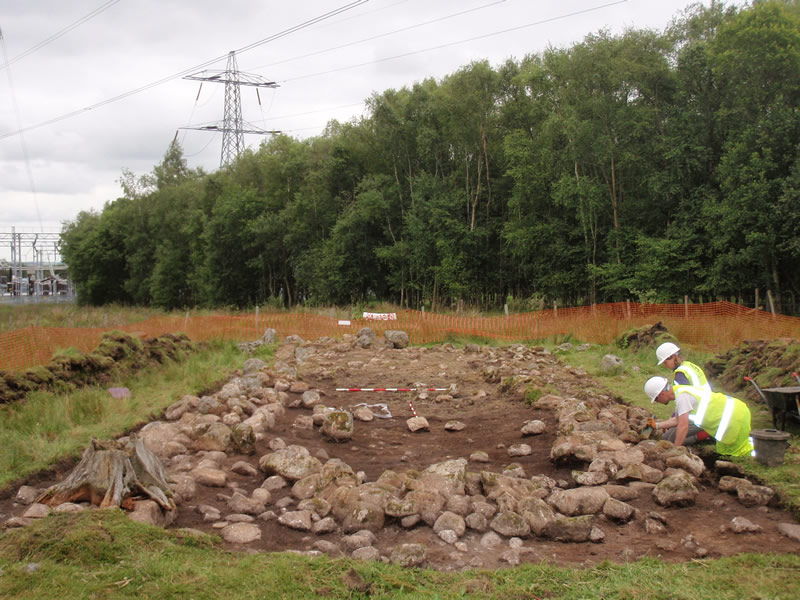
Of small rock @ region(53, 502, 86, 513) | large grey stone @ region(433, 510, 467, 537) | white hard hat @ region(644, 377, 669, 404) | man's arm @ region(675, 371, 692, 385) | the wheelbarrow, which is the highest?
man's arm @ region(675, 371, 692, 385)

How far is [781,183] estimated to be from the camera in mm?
21422

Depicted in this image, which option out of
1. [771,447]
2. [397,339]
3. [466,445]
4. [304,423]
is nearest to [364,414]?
[304,423]

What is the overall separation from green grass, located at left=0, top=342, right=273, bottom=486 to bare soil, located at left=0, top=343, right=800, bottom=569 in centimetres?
51

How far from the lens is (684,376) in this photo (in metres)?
6.73

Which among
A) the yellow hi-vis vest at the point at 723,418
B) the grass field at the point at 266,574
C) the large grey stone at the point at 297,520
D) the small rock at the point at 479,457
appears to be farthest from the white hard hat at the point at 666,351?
the large grey stone at the point at 297,520

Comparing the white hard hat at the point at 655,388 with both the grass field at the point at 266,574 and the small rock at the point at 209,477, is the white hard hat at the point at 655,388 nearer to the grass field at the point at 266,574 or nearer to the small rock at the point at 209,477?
the grass field at the point at 266,574

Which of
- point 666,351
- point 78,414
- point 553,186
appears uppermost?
point 553,186

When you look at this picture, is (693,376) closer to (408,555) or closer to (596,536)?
(596,536)

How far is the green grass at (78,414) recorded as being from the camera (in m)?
7.21

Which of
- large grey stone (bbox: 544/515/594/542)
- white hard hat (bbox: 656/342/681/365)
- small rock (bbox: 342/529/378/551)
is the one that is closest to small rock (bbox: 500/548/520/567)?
large grey stone (bbox: 544/515/594/542)

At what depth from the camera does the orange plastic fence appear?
15047 millimetres

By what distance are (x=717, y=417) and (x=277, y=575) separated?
186 inches

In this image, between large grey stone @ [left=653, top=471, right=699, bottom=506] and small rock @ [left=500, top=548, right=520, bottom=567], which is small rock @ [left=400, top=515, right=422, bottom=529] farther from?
large grey stone @ [left=653, top=471, right=699, bottom=506]

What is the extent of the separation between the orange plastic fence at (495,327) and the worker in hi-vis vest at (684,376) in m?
8.26
